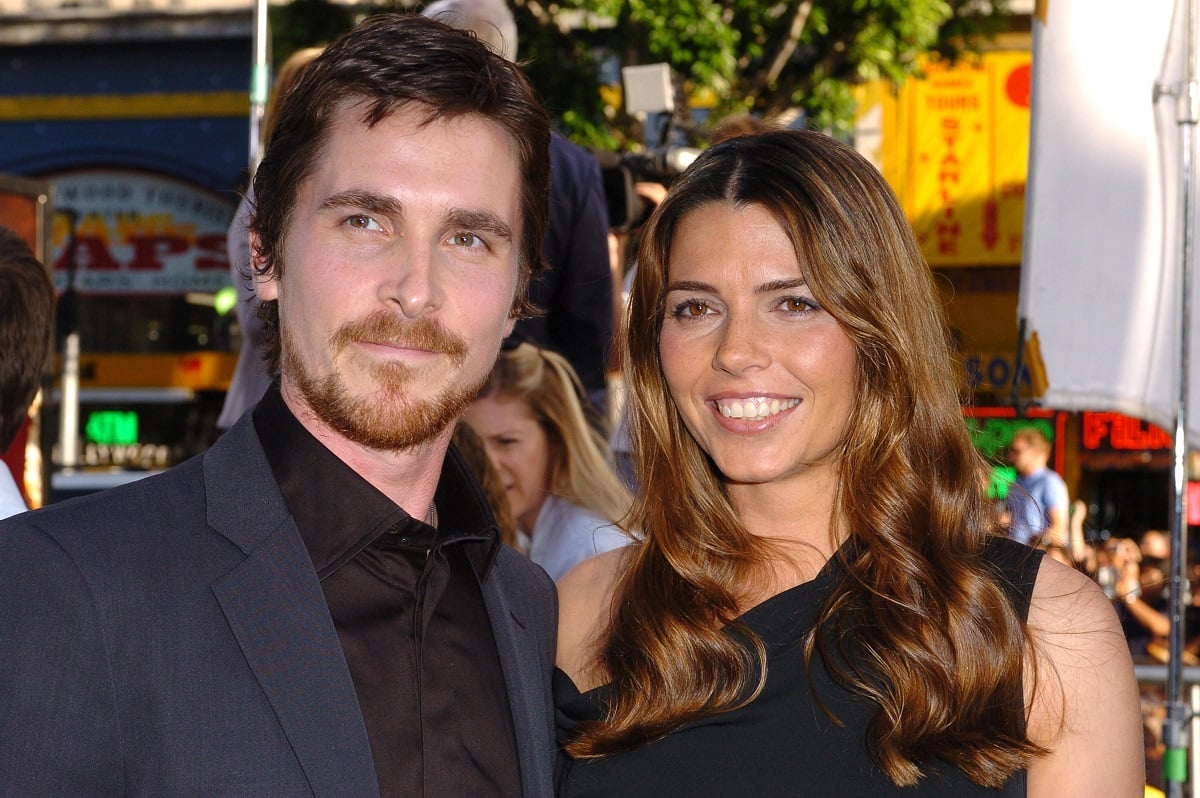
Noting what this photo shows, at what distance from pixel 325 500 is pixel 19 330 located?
0.88 meters

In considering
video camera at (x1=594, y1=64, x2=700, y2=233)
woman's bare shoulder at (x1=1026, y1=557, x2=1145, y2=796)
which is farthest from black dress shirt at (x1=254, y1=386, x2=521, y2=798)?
video camera at (x1=594, y1=64, x2=700, y2=233)

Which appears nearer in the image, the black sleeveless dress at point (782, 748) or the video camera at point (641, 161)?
the black sleeveless dress at point (782, 748)

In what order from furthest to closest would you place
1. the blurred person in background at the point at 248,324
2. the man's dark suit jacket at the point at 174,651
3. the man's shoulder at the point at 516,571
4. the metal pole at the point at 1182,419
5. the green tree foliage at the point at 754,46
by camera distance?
1. the green tree foliage at the point at 754,46
2. the metal pole at the point at 1182,419
3. the blurred person in background at the point at 248,324
4. the man's shoulder at the point at 516,571
5. the man's dark suit jacket at the point at 174,651

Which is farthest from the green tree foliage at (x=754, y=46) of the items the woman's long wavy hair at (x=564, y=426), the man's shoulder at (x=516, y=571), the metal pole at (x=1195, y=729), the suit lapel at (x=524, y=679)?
the suit lapel at (x=524, y=679)

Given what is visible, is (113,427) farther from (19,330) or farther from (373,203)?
(373,203)

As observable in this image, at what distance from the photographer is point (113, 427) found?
1458 centimetres

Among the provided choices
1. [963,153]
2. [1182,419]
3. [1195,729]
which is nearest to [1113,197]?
[1182,419]

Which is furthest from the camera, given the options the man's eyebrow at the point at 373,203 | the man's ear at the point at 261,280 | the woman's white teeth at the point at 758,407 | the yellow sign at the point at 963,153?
the yellow sign at the point at 963,153

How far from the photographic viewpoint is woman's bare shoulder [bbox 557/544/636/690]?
2.53 meters

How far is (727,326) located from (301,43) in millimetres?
9615

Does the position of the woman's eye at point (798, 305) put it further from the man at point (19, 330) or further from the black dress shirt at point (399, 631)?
the man at point (19, 330)

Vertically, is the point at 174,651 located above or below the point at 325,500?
below

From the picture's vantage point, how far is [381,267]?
202 cm

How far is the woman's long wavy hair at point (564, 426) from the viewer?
176 inches
